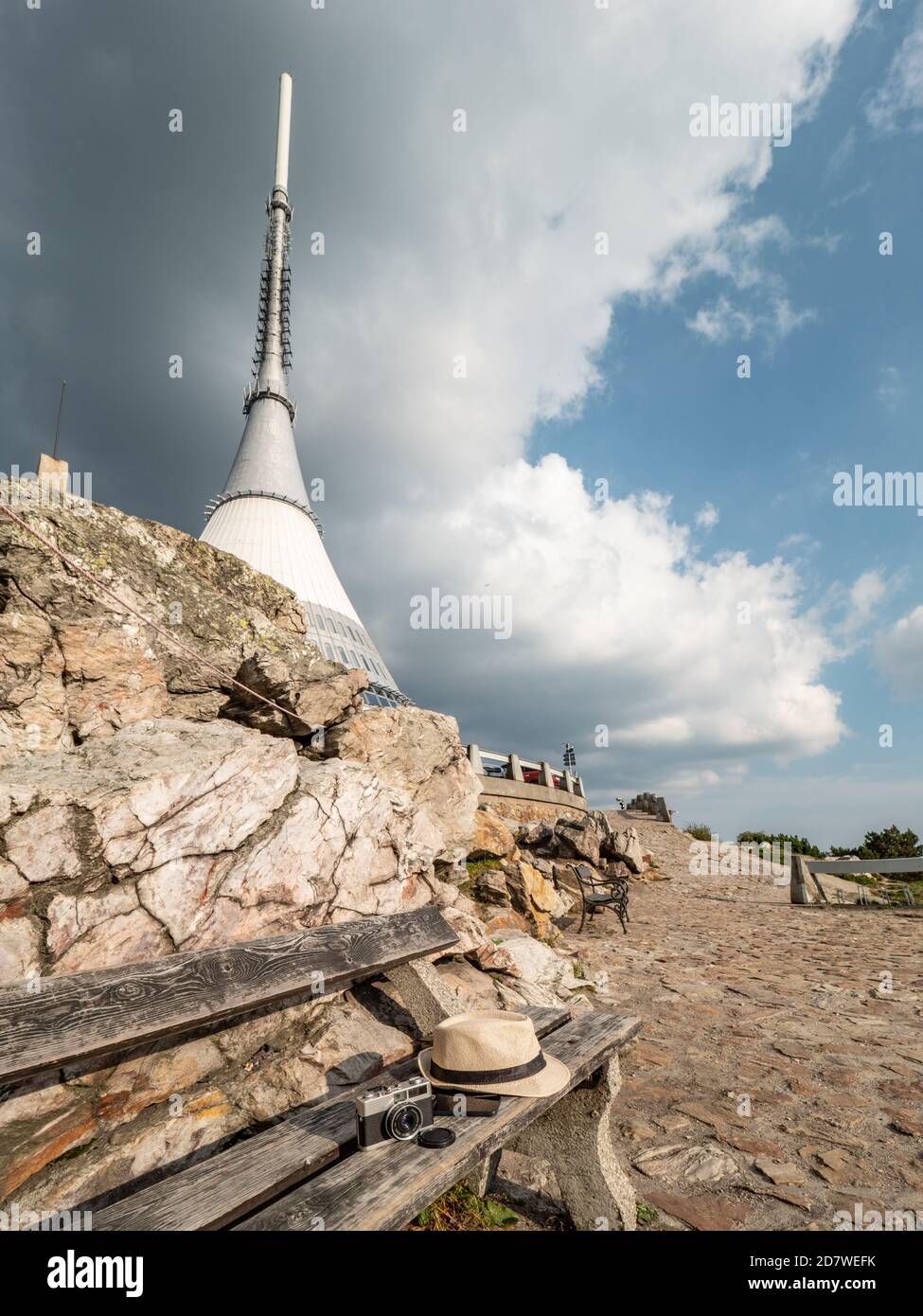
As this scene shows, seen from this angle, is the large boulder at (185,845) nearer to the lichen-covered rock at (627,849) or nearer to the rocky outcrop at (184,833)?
the rocky outcrop at (184,833)

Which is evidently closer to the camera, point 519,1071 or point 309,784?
point 519,1071

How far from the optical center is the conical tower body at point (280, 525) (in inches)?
1180

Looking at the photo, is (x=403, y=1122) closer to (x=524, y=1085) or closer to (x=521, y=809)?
(x=524, y=1085)

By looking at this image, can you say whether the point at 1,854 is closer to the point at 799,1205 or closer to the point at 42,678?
the point at 42,678

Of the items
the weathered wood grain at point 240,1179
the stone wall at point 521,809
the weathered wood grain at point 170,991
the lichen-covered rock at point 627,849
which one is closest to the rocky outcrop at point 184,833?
the weathered wood grain at point 170,991

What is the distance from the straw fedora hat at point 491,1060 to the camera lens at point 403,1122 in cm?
19

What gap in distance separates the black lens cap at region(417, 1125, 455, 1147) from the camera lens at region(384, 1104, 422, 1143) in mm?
57

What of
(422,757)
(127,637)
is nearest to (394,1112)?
(127,637)

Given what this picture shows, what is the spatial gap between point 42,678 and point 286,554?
1093 inches
